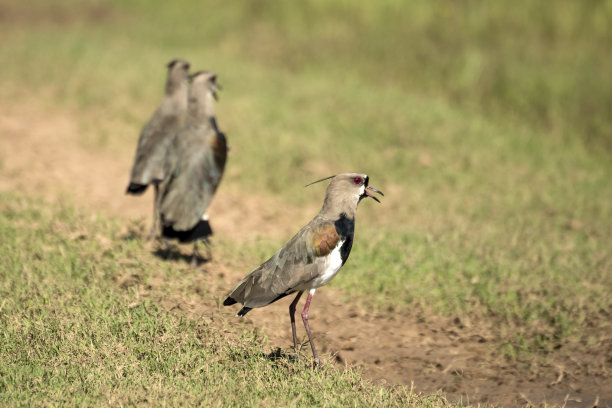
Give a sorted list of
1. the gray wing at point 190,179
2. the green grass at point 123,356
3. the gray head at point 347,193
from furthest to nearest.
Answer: the gray wing at point 190,179, the gray head at point 347,193, the green grass at point 123,356

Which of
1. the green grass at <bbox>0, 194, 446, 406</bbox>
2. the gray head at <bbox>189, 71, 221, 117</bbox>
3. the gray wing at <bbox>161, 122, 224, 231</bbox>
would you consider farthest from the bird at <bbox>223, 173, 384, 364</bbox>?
the gray head at <bbox>189, 71, 221, 117</bbox>

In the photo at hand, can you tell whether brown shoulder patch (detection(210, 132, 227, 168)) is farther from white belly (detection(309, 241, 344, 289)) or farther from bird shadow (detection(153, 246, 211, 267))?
white belly (detection(309, 241, 344, 289))

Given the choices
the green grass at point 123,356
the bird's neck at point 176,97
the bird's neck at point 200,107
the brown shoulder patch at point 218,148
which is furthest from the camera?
the bird's neck at point 176,97

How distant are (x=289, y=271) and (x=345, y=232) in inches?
16.9

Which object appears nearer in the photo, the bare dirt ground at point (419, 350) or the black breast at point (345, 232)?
the black breast at point (345, 232)

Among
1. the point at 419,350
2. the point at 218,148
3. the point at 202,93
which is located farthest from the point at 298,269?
the point at 202,93

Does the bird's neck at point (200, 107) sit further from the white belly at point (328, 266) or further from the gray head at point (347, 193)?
the white belly at point (328, 266)

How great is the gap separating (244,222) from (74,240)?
2.09 m

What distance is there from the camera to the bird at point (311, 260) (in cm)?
460

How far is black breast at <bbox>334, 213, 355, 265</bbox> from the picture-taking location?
15.4 feet

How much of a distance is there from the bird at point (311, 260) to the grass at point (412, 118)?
1.93 feet

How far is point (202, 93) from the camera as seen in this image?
659cm

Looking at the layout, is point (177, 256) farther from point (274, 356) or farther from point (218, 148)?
point (274, 356)

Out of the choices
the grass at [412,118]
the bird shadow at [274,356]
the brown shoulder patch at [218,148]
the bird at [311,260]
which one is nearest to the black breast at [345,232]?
the bird at [311,260]
